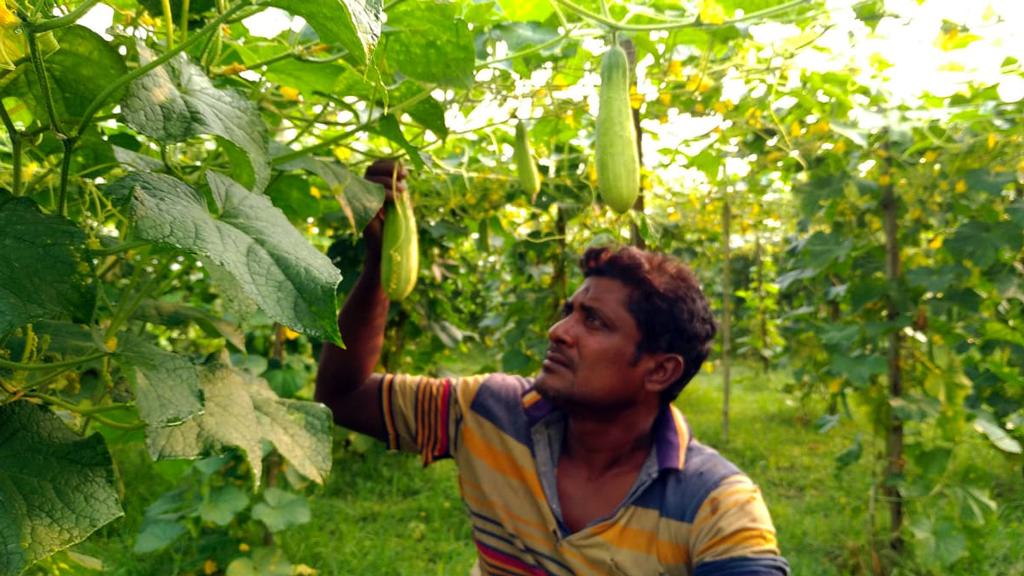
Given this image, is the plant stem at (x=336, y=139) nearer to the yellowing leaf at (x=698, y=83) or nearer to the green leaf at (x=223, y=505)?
the yellowing leaf at (x=698, y=83)

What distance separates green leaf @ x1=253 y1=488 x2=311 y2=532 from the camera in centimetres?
249

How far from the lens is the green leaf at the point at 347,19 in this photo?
0.55 metres

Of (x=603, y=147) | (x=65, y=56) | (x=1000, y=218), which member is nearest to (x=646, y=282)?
(x=603, y=147)

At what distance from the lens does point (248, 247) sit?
0.65 m

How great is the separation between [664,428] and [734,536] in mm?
353

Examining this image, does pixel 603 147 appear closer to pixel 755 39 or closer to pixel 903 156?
pixel 755 39

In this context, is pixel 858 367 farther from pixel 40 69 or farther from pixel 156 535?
pixel 40 69

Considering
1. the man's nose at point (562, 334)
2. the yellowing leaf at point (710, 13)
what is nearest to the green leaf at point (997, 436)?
the man's nose at point (562, 334)

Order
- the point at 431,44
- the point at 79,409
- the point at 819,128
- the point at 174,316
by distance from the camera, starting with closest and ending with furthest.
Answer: the point at 79,409
the point at 431,44
the point at 174,316
the point at 819,128

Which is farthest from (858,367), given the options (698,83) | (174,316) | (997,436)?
(174,316)

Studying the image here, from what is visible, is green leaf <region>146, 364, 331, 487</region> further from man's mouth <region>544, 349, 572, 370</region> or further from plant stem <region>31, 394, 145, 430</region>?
man's mouth <region>544, 349, 572, 370</region>

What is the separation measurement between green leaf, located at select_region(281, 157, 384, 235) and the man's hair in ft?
2.38

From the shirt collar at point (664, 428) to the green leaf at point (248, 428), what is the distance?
2.68ft

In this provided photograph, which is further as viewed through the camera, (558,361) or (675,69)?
(558,361)
